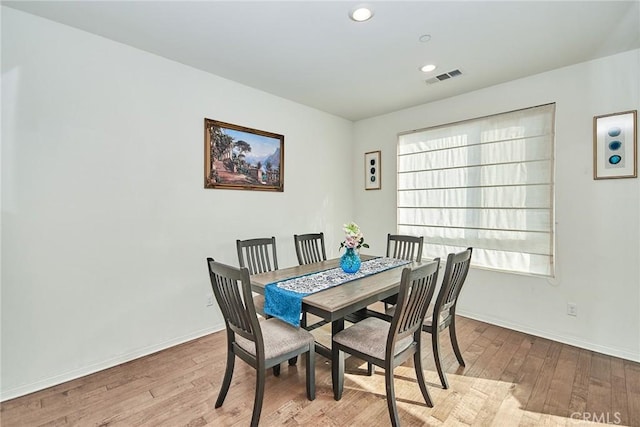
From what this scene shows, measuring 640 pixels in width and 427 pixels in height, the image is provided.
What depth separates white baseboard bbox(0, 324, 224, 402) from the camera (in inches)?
78.9

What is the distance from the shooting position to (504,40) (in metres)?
2.35

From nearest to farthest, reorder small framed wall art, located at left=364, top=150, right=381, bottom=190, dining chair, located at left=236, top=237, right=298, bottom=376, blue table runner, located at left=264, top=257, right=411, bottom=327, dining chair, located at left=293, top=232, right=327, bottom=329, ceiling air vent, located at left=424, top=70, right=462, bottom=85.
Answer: blue table runner, located at left=264, top=257, right=411, bottom=327
dining chair, located at left=236, top=237, right=298, bottom=376
ceiling air vent, located at left=424, top=70, right=462, bottom=85
dining chair, located at left=293, top=232, right=327, bottom=329
small framed wall art, located at left=364, top=150, right=381, bottom=190

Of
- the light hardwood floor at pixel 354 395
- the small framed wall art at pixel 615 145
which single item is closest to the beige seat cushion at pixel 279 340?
the light hardwood floor at pixel 354 395

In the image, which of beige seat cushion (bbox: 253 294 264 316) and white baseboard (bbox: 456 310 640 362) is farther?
white baseboard (bbox: 456 310 640 362)

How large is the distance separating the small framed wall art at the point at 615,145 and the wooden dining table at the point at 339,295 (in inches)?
82.4

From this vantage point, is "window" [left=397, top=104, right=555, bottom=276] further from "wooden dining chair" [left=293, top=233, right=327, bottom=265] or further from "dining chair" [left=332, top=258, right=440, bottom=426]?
"dining chair" [left=332, top=258, right=440, bottom=426]

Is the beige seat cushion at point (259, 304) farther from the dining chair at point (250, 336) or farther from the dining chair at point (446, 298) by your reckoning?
the dining chair at point (446, 298)

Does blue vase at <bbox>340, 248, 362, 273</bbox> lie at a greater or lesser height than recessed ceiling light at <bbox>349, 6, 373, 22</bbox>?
lesser

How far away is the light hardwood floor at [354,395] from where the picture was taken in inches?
70.7

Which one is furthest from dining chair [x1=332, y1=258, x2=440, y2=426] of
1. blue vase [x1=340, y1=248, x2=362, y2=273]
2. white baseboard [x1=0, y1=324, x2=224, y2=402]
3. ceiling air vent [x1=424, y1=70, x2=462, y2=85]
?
ceiling air vent [x1=424, y1=70, x2=462, y2=85]

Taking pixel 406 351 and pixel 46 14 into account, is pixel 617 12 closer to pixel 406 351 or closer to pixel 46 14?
pixel 406 351

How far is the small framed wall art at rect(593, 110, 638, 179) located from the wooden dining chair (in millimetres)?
2748

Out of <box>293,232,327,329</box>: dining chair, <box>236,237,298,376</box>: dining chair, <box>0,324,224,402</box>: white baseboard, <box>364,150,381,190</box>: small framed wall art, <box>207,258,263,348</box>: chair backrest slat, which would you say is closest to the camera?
<box>207,258,263,348</box>: chair backrest slat

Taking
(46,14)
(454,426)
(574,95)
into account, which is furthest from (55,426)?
(574,95)
